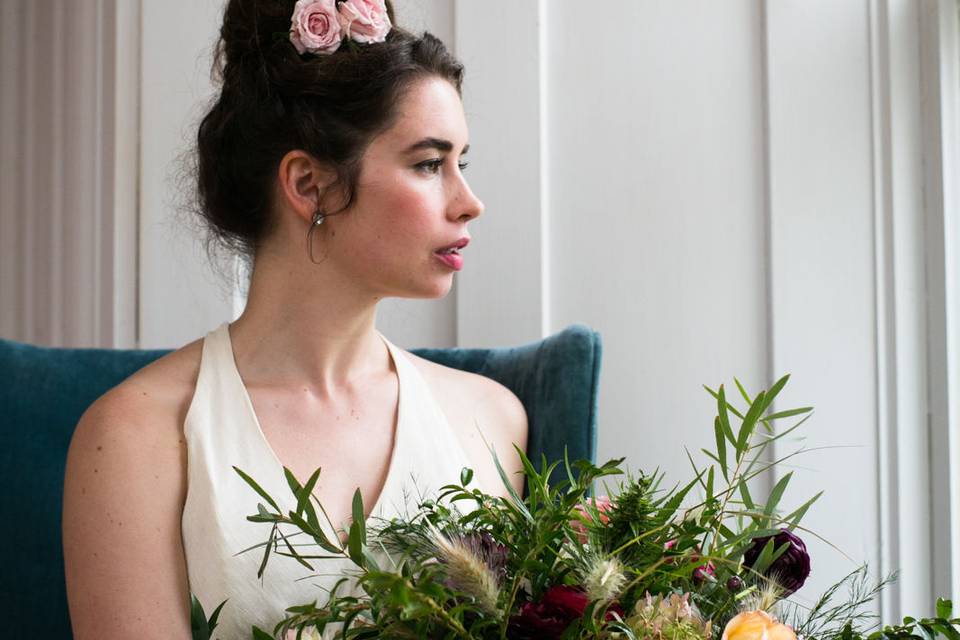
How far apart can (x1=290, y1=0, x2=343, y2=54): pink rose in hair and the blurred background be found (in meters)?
0.48

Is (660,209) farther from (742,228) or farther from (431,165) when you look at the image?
(431,165)

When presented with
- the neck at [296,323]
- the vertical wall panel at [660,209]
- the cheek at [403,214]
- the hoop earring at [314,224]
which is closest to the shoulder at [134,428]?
the neck at [296,323]

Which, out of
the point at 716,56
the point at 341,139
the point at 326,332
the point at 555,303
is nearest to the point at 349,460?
the point at 326,332

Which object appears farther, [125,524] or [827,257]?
[827,257]

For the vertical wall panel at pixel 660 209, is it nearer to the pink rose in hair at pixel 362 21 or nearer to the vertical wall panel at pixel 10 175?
the pink rose in hair at pixel 362 21

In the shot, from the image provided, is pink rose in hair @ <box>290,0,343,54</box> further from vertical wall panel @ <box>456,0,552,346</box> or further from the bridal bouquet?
the bridal bouquet

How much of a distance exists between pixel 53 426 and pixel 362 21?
800mm

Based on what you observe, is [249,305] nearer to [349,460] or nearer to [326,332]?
[326,332]

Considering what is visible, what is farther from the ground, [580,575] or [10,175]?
[10,175]

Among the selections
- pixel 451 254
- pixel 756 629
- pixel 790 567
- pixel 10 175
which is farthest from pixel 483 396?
pixel 10 175

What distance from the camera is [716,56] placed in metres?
1.71

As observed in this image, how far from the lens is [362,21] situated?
136 centimetres

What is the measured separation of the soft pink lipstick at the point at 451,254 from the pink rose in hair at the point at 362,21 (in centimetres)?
31

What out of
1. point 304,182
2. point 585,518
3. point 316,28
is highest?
point 316,28
